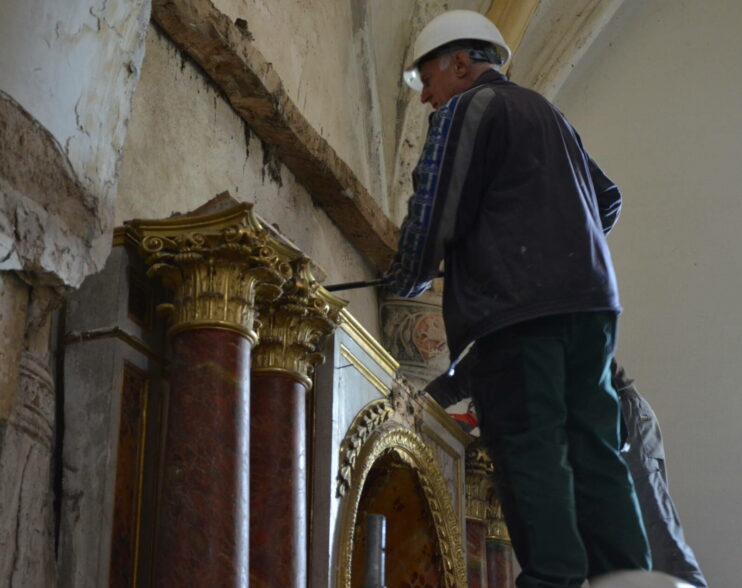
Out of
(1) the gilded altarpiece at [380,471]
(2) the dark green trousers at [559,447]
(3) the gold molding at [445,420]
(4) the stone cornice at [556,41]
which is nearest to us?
(2) the dark green trousers at [559,447]

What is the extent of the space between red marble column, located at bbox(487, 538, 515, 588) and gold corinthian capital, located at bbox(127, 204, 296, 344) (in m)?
2.74

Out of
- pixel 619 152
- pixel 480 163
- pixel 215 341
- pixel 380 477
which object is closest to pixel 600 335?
pixel 480 163

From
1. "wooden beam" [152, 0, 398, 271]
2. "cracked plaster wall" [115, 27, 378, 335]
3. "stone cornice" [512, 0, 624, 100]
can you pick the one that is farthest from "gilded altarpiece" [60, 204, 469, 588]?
"stone cornice" [512, 0, 624, 100]

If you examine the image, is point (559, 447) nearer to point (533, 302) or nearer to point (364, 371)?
point (533, 302)

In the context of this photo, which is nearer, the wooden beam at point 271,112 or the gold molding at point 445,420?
the wooden beam at point 271,112

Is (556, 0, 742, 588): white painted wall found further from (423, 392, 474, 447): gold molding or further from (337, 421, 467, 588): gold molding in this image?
(337, 421, 467, 588): gold molding

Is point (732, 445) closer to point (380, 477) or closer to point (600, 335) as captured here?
point (380, 477)

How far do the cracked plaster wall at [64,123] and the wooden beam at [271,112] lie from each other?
125 centimetres

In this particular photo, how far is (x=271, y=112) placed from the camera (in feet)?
18.7

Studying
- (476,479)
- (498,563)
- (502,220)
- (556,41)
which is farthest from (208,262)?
(556,41)

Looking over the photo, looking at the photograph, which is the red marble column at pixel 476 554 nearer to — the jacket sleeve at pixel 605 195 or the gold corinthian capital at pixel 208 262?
the jacket sleeve at pixel 605 195

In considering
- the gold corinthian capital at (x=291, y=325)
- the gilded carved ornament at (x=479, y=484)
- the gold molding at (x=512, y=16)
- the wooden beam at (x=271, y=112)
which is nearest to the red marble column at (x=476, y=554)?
the gilded carved ornament at (x=479, y=484)

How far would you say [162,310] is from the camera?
401 cm

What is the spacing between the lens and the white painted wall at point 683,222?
7844 millimetres
